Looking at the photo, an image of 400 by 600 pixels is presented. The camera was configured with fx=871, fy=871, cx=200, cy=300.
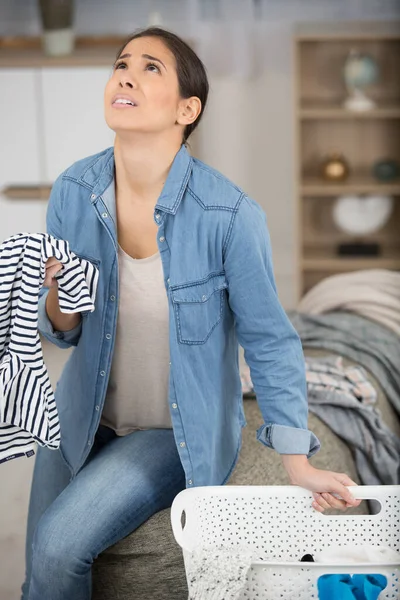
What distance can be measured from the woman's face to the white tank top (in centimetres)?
25

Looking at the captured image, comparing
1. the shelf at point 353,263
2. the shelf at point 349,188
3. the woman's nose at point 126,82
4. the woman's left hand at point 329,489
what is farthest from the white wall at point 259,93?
the woman's left hand at point 329,489

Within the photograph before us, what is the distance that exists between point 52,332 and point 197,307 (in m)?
0.28

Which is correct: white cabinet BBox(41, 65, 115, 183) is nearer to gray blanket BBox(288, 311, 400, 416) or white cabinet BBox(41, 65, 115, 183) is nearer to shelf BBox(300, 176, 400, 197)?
shelf BBox(300, 176, 400, 197)

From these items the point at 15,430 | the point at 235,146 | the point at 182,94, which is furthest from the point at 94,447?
the point at 235,146

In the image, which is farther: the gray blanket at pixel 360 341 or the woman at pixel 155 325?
the gray blanket at pixel 360 341

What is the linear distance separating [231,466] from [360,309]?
1.41 m

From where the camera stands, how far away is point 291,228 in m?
5.32

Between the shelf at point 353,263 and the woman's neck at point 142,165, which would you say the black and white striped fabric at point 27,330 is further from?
the shelf at point 353,263

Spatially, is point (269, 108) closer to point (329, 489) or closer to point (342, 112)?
point (342, 112)

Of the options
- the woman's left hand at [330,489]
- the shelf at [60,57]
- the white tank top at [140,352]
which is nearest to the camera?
the woman's left hand at [330,489]

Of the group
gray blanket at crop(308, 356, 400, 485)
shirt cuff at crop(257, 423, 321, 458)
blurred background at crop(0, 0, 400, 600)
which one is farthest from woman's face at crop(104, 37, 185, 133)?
blurred background at crop(0, 0, 400, 600)

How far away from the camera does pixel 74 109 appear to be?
Result: 455 cm

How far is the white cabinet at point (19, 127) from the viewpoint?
456 centimetres

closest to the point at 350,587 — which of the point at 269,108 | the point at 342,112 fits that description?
the point at 342,112
